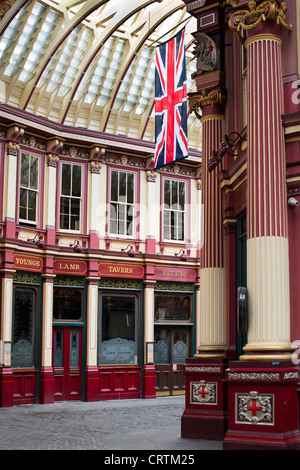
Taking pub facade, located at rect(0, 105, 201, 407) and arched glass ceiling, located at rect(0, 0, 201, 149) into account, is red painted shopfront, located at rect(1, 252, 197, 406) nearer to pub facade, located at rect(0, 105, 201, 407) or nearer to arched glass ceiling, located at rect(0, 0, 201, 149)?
pub facade, located at rect(0, 105, 201, 407)

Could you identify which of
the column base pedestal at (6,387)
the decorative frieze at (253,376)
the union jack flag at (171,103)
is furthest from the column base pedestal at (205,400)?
the column base pedestal at (6,387)

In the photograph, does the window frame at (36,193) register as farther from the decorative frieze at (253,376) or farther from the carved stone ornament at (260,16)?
the decorative frieze at (253,376)

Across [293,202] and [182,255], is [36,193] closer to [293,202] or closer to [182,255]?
[182,255]

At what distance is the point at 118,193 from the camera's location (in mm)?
24516

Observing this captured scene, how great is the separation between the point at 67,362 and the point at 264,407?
13799 mm

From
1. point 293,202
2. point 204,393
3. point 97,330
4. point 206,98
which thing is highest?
point 206,98

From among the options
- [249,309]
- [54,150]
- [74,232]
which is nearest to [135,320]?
[74,232]

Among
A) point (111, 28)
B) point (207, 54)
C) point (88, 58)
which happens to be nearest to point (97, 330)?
point (88, 58)

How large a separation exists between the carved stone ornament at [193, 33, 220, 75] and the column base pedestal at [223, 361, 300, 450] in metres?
6.47

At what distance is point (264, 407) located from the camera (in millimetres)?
9680

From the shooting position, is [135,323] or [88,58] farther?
[135,323]

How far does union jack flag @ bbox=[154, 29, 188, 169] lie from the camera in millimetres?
14164

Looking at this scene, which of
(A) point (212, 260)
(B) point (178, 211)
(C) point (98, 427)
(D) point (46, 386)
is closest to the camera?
(A) point (212, 260)

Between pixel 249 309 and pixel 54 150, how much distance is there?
14.0 metres
